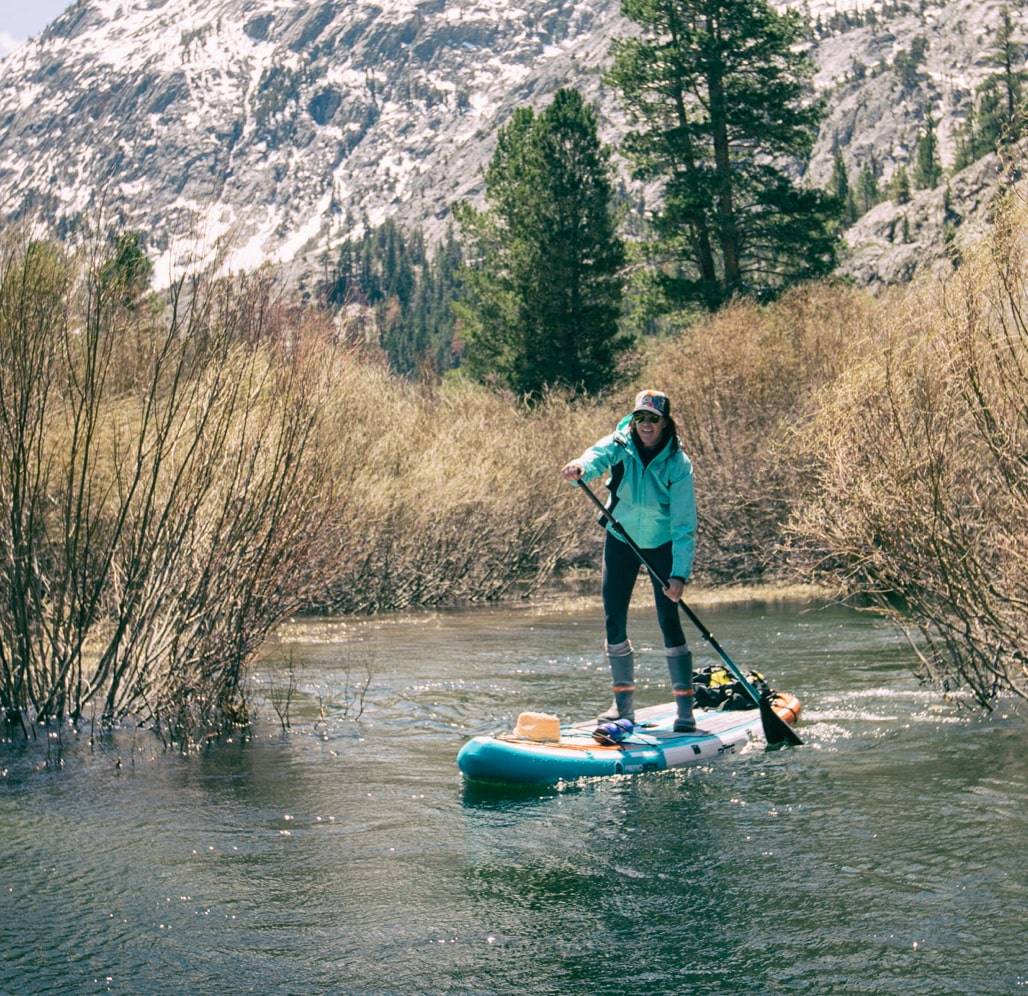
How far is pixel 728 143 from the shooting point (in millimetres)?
39250

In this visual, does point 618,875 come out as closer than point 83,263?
Yes

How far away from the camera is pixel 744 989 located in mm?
5531

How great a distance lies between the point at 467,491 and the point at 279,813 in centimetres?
1442

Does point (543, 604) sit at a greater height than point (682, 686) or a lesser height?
lesser

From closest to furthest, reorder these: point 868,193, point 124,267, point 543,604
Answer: point 124,267 → point 543,604 → point 868,193

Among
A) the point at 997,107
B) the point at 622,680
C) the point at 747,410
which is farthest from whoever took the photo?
the point at 997,107

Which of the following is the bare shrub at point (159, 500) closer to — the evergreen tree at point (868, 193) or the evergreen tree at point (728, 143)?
the evergreen tree at point (728, 143)

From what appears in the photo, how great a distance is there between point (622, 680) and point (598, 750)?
0.69 m

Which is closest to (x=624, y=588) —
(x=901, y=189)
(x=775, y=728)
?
(x=775, y=728)

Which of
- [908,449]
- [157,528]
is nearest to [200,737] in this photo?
[157,528]

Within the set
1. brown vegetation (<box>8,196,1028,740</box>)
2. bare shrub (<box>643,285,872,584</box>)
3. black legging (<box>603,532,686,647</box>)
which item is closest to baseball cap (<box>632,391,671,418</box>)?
black legging (<box>603,532,686,647</box>)

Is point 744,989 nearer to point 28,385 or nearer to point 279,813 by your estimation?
point 279,813

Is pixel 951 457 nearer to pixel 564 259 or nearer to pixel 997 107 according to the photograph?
pixel 564 259

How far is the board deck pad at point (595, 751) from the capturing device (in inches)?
342
